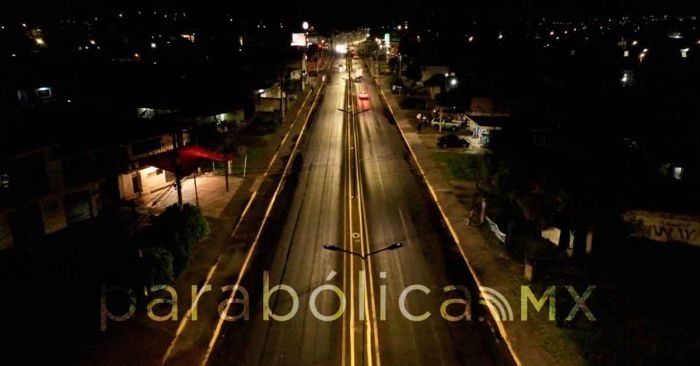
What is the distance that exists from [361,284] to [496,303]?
6.35m

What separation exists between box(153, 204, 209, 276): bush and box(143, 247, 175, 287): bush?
1125 mm

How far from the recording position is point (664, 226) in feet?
71.4

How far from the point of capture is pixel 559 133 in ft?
109

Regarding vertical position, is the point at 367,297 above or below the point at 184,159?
below

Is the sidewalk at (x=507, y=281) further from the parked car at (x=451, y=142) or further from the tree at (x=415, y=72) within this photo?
the tree at (x=415, y=72)

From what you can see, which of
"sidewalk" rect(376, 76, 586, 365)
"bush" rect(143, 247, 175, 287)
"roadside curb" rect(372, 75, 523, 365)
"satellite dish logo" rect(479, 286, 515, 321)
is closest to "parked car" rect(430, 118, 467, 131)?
"roadside curb" rect(372, 75, 523, 365)

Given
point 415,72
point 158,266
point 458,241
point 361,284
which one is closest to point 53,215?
point 158,266

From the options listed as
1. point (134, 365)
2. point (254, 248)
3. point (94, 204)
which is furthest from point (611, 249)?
point (94, 204)

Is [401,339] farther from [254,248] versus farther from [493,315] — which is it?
[254,248]

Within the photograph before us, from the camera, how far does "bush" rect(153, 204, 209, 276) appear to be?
2423 cm

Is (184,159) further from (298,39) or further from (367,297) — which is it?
(298,39)

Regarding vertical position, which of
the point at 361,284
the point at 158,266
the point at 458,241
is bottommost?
the point at 361,284

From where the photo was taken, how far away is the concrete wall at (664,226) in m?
21.4

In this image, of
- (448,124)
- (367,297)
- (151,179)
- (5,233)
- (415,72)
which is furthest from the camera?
(415,72)
